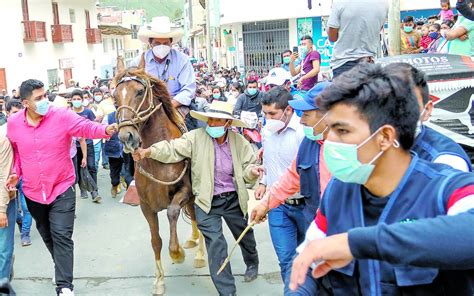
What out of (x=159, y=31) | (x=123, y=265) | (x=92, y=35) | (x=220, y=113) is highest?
(x=92, y=35)

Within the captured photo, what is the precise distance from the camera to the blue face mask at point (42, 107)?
5063 mm

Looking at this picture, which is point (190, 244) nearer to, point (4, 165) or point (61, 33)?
point (4, 165)

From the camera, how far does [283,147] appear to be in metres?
4.85

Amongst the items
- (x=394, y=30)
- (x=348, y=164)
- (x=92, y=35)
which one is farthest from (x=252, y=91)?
(x=92, y=35)

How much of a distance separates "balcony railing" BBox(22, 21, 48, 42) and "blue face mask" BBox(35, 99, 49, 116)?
21.7 m

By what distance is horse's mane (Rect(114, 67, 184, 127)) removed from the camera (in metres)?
5.57

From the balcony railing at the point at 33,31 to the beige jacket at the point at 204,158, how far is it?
21.9 metres

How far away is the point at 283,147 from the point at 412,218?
3.07 meters

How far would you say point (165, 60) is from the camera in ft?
21.9

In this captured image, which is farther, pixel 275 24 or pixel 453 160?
pixel 275 24

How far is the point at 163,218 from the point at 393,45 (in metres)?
4.20

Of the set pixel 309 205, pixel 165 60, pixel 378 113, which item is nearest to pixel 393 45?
pixel 165 60

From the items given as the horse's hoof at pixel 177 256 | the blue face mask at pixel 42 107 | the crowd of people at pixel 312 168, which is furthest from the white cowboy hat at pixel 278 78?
the blue face mask at pixel 42 107

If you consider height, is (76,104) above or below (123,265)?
above
